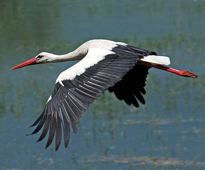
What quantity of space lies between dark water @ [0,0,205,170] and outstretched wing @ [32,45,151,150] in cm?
222

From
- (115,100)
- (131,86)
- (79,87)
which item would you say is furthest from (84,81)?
(115,100)

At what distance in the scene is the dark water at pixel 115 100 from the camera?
8836 mm

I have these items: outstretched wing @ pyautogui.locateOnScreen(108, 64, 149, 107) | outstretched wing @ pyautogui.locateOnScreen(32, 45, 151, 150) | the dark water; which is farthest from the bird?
the dark water

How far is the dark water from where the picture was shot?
8836 millimetres

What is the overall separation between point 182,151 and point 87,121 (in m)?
1.82

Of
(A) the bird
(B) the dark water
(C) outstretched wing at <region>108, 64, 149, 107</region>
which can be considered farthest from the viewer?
(B) the dark water

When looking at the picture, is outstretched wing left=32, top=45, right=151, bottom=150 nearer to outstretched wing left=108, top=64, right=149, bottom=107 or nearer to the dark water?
outstretched wing left=108, top=64, right=149, bottom=107

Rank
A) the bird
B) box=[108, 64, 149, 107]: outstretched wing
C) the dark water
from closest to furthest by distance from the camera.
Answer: the bird, box=[108, 64, 149, 107]: outstretched wing, the dark water

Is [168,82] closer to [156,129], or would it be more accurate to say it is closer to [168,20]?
[156,129]

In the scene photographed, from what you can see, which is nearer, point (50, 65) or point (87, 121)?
point (87, 121)

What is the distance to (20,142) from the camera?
9492 millimetres

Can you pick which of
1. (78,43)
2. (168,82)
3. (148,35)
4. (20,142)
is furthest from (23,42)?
(20,142)

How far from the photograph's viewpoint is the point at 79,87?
6.31 m

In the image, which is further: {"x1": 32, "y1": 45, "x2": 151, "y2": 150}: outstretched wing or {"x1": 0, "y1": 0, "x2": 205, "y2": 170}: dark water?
{"x1": 0, "y1": 0, "x2": 205, "y2": 170}: dark water
